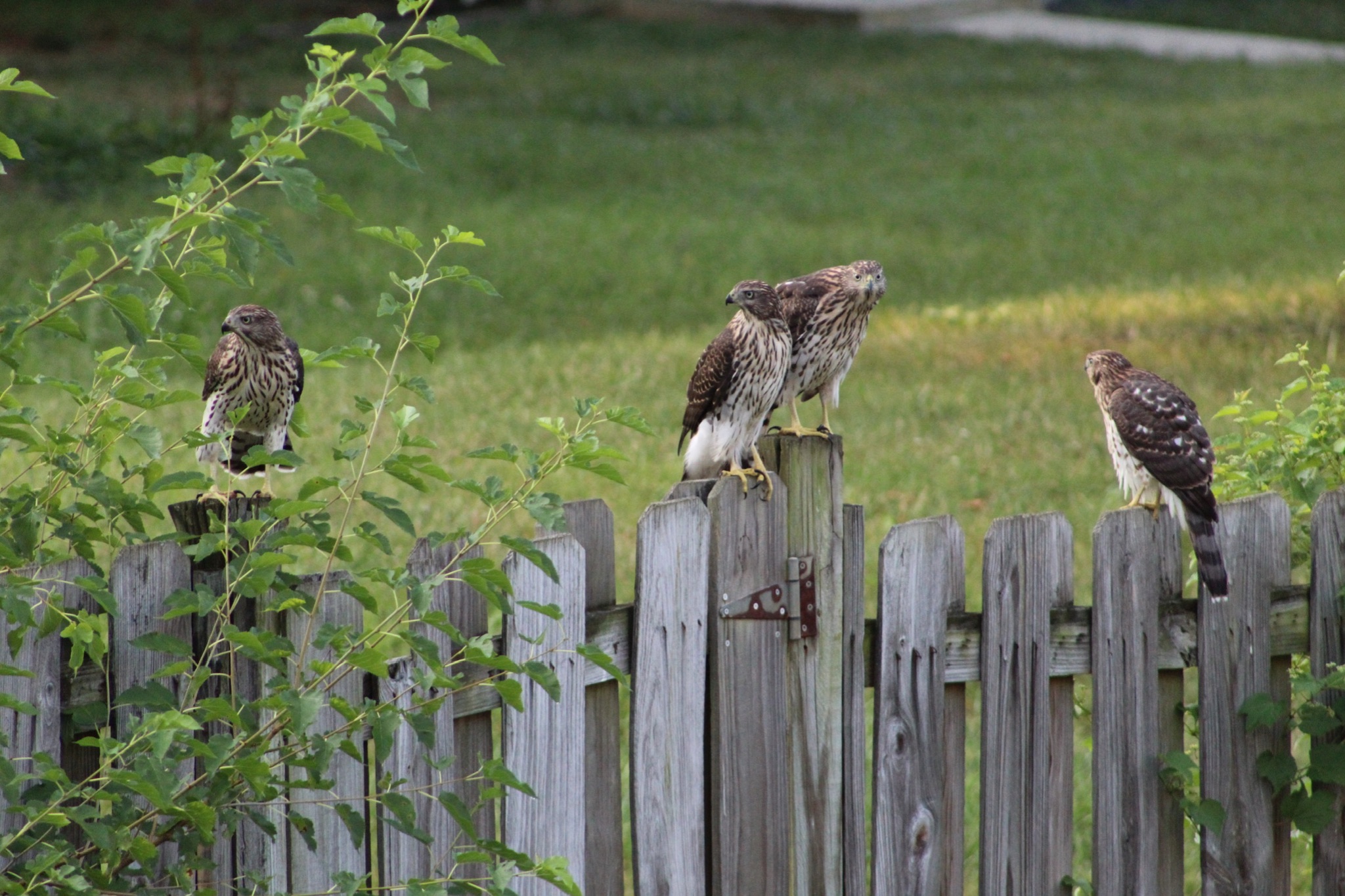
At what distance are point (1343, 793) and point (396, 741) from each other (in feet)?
7.92

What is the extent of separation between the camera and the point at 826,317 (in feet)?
14.6

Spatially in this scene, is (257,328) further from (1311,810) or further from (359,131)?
(1311,810)

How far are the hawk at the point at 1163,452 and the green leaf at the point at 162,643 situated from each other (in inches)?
92.2

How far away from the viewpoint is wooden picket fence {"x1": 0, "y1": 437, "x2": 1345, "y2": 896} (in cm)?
308

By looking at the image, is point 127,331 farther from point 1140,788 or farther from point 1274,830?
point 1274,830

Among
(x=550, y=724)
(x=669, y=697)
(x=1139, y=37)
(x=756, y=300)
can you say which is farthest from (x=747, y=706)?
(x=1139, y=37)

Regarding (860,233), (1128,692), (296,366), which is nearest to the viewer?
(1128,692)

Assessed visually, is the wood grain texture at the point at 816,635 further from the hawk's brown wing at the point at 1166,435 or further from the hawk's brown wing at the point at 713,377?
the hawk's brown wing at the point at 1166,435

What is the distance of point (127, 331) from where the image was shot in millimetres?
2320

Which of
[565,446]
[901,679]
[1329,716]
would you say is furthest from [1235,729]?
[565,446]

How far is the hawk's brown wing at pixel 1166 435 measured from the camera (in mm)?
A: 3947

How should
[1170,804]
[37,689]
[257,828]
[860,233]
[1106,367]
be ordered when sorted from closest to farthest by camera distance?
[37,689] → [257,828] → [1170,804] → [1106,367] → [860,233]

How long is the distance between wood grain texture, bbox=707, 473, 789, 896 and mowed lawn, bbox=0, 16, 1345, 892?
49.9 inches

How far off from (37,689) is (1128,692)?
2394mm
